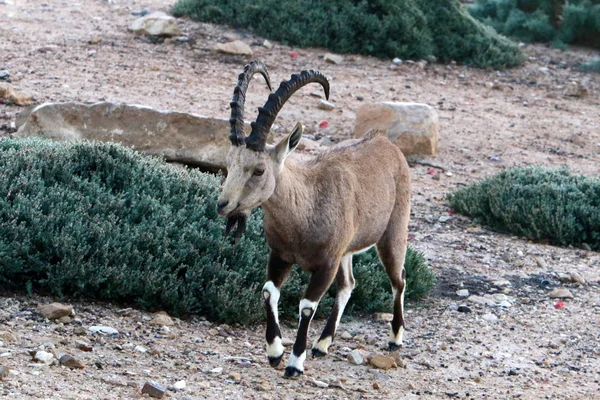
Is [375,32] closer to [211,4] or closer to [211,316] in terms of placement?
[211,4]

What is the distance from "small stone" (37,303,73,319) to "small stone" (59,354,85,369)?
2.91 feet

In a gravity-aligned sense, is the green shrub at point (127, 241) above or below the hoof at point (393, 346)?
above

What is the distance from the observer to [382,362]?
753 centimetres

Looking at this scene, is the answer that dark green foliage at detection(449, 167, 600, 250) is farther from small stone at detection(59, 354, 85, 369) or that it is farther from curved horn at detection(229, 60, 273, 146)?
small stone at detection(59, 354, 85, 369)

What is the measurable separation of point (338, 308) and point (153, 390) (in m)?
1.94

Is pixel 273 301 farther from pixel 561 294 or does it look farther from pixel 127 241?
pixel 561 294

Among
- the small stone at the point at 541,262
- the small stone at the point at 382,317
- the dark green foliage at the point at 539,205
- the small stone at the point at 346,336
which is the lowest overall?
the small stone at the point at 382,317

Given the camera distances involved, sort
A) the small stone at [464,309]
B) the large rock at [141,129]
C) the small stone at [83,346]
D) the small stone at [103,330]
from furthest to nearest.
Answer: the large rock at [141,129] → the small stone at [464,309] → the small stone at [103,330] → the small stone at [83,346]

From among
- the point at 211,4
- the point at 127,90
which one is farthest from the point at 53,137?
the point at 211,4

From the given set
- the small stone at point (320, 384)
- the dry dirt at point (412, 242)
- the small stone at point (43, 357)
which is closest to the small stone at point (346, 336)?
the dry dirt at point (412, 242)

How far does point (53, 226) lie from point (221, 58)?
32.2 ft

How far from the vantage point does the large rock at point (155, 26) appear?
17.8 meters

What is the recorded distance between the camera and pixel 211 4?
18891mm

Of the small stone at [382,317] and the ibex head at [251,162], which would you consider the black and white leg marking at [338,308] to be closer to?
the small stone at [382,317]
